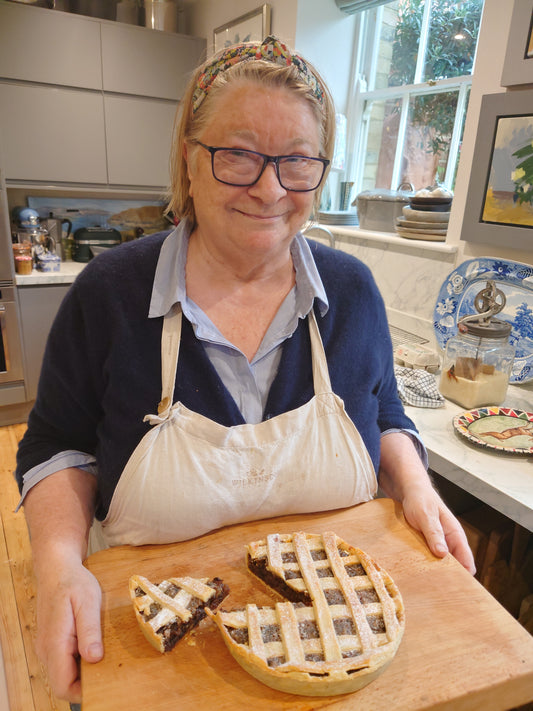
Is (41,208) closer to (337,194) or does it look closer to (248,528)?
(337,194)

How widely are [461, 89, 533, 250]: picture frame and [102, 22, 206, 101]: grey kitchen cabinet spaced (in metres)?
1.82

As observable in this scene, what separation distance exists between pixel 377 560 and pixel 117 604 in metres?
0.39

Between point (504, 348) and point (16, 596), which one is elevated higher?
point (504, 348)

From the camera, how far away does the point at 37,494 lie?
792 millimetres

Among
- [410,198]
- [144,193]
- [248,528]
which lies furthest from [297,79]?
[144,193]

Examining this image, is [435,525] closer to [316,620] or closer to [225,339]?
[316,620]

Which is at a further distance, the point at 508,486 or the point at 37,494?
the point at 508,486

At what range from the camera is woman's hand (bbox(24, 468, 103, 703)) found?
0.60m

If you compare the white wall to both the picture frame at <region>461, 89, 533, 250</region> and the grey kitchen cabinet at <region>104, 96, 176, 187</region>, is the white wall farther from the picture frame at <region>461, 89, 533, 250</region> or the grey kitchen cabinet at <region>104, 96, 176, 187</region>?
the picture frame at <region>461, 89, 533, 250</region>

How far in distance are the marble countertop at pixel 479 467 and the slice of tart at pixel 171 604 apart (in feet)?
2.19

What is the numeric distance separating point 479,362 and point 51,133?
2.57 m

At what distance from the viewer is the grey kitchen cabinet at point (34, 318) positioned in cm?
271

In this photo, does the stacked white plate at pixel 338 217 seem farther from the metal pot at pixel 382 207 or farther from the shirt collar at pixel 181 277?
the shirt collar at pixel 181 277

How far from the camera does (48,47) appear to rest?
2623 mm
